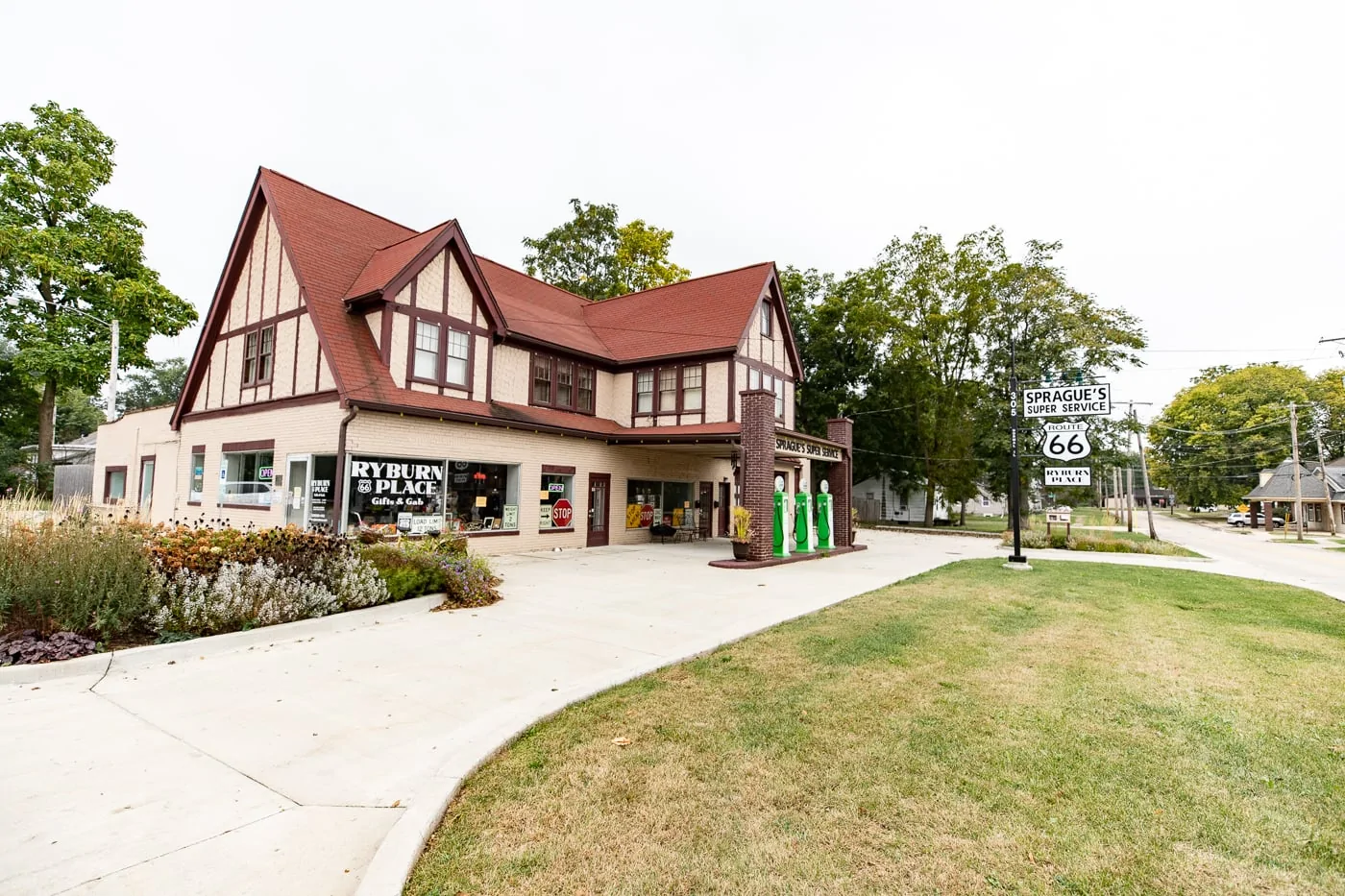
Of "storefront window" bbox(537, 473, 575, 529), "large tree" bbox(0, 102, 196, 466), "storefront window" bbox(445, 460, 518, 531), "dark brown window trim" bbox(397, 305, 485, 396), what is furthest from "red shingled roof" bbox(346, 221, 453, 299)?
"large tree" bbox(0, 102, 196, 466)

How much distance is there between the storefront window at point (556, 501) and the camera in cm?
1825

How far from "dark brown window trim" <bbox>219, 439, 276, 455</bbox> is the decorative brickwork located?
11.9m

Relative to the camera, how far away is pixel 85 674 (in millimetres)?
5938

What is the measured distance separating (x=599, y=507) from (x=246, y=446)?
982 centimetres

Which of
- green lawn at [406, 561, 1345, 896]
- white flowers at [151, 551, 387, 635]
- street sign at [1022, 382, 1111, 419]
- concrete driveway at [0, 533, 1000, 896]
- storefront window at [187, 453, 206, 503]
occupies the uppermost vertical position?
street sign at [1022, 382, 1111, 419]

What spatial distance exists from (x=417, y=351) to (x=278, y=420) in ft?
12.4

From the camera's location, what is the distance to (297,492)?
14.7 m

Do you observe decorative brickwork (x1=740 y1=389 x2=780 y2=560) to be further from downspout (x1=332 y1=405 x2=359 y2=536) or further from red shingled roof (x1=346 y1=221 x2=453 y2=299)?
downspout (x1=332 y1=405 x2=359 y2=536)

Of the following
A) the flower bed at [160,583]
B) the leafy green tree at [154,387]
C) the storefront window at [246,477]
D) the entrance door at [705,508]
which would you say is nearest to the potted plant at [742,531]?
the entrance door at [705,508]

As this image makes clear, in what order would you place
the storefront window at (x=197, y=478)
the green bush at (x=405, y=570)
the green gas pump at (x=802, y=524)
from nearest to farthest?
the green bush at (x=405, y=570), the green gas pump at (x=802, y=524), the storefront window at (x=197, y=478)

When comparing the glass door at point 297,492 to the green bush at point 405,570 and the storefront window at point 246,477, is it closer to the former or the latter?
the storefront window at point 246,477

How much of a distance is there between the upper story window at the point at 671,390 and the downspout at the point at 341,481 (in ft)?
32.5

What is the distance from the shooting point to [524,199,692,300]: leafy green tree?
36.2 meters

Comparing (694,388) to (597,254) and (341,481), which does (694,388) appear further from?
(597,254)
